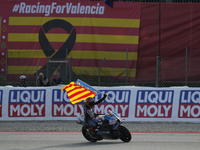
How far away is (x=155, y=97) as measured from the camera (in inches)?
452

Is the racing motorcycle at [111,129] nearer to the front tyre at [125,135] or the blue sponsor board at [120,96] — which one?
the front tyre at [125,135]

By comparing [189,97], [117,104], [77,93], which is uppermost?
[77,93]

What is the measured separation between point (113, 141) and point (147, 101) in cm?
333

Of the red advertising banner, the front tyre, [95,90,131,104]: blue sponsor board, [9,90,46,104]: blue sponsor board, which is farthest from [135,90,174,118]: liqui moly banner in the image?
the red advertising banner

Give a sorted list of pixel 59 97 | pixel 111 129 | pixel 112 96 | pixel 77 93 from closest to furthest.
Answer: pixel 111 129, pixel 77 93, pixel 112 96, pixel 59 97

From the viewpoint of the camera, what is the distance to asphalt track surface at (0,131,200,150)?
7.64m

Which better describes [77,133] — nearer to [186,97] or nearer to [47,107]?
[47,107]

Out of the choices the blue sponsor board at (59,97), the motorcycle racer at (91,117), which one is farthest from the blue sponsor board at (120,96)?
the motorcycle racer at (91,117)

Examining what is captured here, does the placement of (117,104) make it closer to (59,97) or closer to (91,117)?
(59,97)

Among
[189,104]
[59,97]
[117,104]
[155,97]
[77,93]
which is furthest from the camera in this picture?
[59,97]

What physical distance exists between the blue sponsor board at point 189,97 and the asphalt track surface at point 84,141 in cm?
185

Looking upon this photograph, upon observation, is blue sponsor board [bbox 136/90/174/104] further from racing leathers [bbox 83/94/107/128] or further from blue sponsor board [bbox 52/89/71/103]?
racing leathers [bbox 83/94/107/128]

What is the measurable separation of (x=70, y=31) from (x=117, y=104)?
7558 mm

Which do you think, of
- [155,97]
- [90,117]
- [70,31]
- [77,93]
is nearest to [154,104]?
[155,97]
